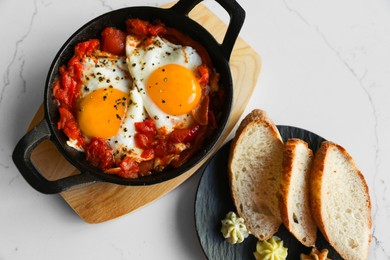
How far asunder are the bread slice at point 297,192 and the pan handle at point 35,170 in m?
1.17

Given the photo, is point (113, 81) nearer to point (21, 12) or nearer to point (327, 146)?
point (21, 12)

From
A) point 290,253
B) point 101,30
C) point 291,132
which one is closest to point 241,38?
point 291,132

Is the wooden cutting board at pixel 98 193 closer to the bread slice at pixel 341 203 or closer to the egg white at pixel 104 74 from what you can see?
the egg white at pixel 104 74

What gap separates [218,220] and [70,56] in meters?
1.39

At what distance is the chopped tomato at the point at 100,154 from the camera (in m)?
3.15

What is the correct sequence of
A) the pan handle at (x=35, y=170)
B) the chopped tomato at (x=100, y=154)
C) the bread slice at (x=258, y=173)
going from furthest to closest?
1. the bread slice at (x=258, y=173)
2. the chopped tomato at (x=100, y=154)
3. the pan handle at (x=35, y=170)

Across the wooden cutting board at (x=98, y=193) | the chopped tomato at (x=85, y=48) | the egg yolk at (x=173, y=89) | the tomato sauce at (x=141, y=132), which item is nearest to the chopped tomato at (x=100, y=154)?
the tomato sauce at (x=141, y=132)

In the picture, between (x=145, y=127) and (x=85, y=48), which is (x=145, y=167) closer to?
(x=145, y=127)

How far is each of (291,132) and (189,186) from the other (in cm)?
76

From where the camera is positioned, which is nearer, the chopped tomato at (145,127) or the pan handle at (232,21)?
the pan handle at (232,21)

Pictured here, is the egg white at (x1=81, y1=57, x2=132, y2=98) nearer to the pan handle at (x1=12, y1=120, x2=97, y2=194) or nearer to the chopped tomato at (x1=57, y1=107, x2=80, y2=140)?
the chopped tomato at (x1=57, y1=107, x2=80, y2=140)

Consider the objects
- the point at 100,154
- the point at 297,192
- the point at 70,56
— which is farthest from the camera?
the point at 297,192

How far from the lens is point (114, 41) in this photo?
330 cm

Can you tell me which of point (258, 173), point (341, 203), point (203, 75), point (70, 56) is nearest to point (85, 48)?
point (70, 56)
